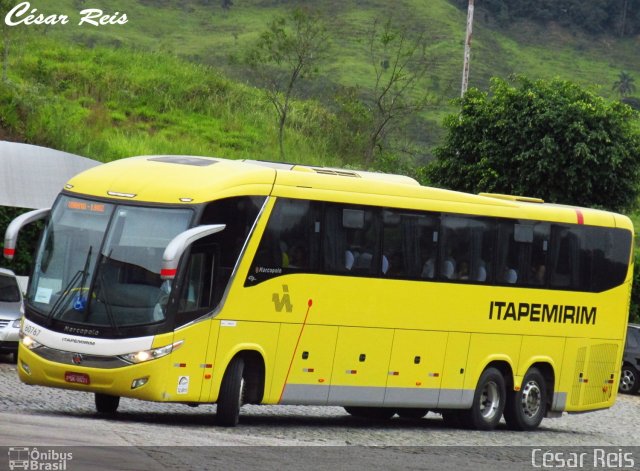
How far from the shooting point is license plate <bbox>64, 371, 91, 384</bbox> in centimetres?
1673

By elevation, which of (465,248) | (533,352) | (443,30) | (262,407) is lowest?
(262,407)

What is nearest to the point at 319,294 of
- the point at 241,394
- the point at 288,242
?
the point at 288,242

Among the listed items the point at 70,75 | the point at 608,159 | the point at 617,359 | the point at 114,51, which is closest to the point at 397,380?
the point at 617,359

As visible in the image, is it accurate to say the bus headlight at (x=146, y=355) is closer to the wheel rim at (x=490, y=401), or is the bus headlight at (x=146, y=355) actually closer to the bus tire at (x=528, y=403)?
the wheel rim at (x=490, y=401)

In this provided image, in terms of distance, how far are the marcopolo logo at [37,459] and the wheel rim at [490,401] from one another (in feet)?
35.8

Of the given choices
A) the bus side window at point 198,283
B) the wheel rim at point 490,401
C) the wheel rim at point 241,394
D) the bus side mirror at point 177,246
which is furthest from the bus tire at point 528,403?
the bus side mirror at point 177,246

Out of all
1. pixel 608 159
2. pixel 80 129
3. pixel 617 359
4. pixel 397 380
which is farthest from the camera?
pixel 80 129

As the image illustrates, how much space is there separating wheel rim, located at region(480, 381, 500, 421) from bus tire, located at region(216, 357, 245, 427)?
5.47 m

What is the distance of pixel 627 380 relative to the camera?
36.5 meters

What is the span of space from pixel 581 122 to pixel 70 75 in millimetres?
27898

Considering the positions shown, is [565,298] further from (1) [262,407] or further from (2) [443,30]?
(2) [443,30]

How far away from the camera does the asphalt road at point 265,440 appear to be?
42.4 ft

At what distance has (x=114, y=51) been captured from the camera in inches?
2702

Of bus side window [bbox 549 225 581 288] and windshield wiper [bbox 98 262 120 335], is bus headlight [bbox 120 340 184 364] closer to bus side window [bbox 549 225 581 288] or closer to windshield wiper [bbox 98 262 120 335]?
windshield wiper [bbox 98 262 120 335]
